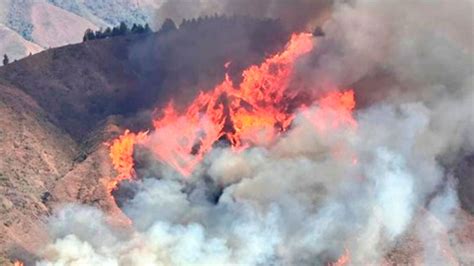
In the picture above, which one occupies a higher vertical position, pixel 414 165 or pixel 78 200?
pixel 414 165

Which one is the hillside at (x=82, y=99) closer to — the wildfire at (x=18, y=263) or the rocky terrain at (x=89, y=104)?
the rocky terrain at (x=89, y=104)

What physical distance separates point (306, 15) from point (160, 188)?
3570cm

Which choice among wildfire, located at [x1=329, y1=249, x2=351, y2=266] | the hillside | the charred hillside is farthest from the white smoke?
the charred hillside

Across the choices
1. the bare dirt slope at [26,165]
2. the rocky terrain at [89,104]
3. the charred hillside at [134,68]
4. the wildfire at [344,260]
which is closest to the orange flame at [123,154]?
the rocky terrain at [89,104]

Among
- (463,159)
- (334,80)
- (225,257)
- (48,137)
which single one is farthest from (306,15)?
(225,257)

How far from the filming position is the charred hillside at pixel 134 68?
101062 mm

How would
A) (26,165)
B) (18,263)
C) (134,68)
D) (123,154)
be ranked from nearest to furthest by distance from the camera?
(18,263), (26,165), (123,154), (134,68)

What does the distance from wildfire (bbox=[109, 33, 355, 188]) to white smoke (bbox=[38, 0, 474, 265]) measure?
6.60ft

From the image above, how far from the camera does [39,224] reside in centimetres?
7844

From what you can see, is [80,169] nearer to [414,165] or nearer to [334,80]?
[334,80]

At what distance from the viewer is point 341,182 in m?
82.1

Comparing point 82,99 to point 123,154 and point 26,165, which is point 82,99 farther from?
point 26,165

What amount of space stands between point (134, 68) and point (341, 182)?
40.4m

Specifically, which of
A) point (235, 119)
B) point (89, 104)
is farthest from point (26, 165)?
point (235, 119)
